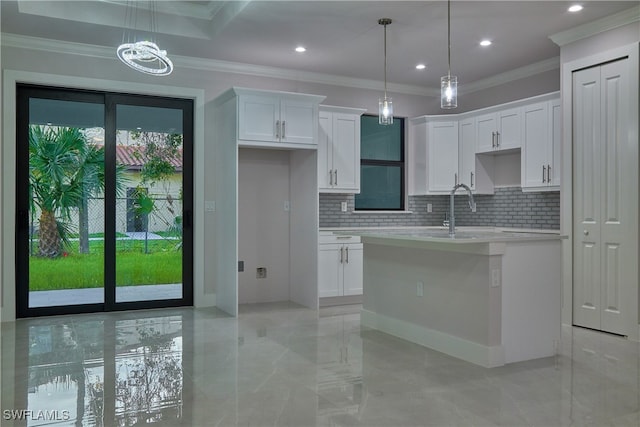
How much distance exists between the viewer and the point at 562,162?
5129mm

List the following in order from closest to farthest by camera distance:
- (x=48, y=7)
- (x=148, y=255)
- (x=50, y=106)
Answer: (x=48, y=7), (x=50, y=106), (x=148, y=255)

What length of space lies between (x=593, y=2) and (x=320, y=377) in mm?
3728

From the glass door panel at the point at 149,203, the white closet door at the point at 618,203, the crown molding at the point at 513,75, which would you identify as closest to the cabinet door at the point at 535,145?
the crown molding at the point at 513,75

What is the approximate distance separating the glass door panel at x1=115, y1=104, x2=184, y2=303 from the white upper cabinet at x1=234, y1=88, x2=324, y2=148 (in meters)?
0.95

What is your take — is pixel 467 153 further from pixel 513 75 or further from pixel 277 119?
pixel 277 119

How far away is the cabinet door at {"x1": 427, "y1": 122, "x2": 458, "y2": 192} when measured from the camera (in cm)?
691

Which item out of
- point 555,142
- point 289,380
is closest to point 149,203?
point 289,380

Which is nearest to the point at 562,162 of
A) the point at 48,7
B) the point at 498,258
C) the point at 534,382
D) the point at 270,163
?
the point at 498,258

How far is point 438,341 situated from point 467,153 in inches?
132

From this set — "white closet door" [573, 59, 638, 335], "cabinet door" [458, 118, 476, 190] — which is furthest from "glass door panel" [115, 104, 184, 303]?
"white closet door" [573, 59, 638, 335]

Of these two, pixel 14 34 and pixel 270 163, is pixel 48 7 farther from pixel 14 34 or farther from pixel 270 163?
pixel 270 163

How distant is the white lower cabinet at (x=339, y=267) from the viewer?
19.9 feet

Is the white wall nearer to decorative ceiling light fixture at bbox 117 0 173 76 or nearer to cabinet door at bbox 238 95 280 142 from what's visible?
cabinet door at bbox 238 95 280 142

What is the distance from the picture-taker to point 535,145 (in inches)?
228
